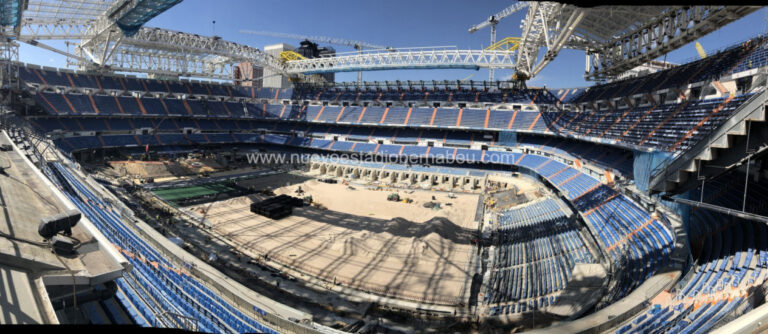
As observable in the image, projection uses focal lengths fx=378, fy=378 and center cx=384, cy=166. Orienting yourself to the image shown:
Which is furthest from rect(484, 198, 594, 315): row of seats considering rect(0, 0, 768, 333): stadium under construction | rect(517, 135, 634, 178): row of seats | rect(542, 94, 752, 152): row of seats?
rect(542, 94, 752, 152): row of seats

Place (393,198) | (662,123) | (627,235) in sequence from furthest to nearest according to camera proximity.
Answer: (393,198) → (662,123) → (627,235)

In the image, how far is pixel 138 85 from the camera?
45750 mm

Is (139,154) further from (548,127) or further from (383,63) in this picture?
(548,127)

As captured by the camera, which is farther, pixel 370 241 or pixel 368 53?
pixel 368 53

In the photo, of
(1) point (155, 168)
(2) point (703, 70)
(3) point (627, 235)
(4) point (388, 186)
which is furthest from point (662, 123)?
(1) point (155, 168)

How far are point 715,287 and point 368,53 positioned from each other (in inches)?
1556

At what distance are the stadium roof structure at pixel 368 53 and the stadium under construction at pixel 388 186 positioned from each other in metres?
0.24

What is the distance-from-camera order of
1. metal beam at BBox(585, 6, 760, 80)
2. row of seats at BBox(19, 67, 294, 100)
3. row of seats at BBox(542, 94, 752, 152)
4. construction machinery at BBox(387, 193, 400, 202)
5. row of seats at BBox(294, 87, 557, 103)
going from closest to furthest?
row of seats at BBox(542, 94, 752, 152) < metal beam at BBox(585, 6, 760, 80) < construction machinery at BBox(387, 193, 400, 202) < row of seats at BBox(19, 67, 294, 100) < row of seats at BBox(294, 87, 557, 103)

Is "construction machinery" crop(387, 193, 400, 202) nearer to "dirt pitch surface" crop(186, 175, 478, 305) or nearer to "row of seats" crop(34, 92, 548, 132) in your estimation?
"dirt pitch surface" crop(186, 175, 478, 305)

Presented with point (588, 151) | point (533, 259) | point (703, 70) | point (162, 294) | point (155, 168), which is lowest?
point (533, 259)

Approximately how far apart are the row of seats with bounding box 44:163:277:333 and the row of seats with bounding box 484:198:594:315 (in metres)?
8.72

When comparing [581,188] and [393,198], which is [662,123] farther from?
[393,198]

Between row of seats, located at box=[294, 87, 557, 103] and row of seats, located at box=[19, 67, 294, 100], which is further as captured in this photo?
row of seats, located at box=[294, 87, 557, 103]

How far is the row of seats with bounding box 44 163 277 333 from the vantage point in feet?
24.0
